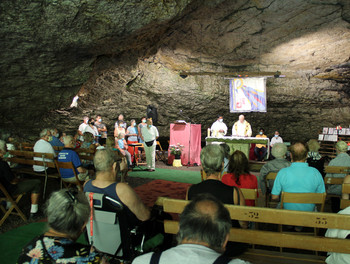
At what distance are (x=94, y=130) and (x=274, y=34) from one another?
27.1ft

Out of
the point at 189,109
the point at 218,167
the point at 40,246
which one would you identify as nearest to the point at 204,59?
the point at 189,109

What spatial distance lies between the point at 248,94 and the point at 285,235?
8.87 meters

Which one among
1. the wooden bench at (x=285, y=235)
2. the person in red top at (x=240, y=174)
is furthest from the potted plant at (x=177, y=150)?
the wooden bench at (x=285, y=235)

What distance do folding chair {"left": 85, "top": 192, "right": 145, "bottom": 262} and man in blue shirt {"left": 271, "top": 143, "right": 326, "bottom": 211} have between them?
A: 5.45ft

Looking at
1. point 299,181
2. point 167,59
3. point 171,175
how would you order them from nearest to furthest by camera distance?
point 299,181
point 171,175
point 167,59

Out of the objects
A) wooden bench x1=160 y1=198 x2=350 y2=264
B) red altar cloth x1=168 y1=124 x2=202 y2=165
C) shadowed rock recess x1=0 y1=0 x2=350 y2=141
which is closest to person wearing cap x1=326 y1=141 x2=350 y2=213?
wooden bench x1=160 y1=198 x2=350 y2=264

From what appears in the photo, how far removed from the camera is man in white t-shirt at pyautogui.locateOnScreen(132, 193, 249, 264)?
3.46 feet

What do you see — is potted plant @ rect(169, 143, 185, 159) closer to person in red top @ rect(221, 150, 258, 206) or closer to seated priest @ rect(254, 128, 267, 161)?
seated priest @ rect(254, 128, 267, 161)

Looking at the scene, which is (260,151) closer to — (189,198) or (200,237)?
(189,198)

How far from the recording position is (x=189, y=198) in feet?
7.22

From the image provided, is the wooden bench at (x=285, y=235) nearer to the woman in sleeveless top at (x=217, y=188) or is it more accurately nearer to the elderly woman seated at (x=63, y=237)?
the woman in sleeveless top at (x=217, y=188)

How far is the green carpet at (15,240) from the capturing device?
280 cm

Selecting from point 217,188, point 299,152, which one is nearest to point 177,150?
point 299,152

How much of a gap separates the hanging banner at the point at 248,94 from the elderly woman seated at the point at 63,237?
9.48 meters
